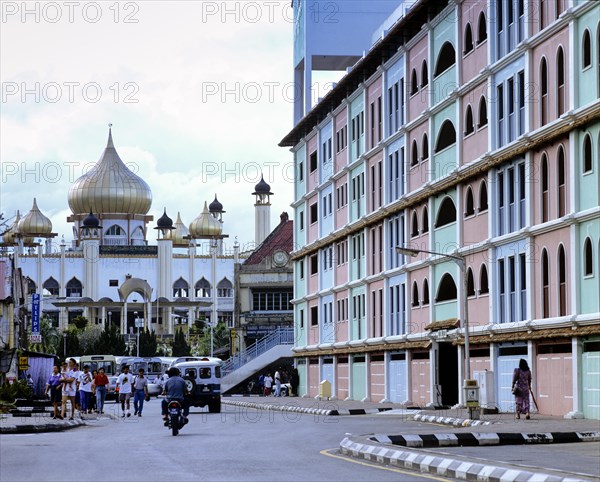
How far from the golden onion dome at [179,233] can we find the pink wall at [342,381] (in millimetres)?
113234

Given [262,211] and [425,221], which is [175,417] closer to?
[425,221]

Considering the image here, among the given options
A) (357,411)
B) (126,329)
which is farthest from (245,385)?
(126,329)

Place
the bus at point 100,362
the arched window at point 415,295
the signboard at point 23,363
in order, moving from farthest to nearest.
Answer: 1. the bus at point 100,362
2. the signboard at point 23,363
3. the arched window at point 415,295

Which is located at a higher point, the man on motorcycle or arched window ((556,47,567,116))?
arched window ((556,47,567,116))

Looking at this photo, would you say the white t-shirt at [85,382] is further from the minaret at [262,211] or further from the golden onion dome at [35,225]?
the golden onion dome at [35,225]

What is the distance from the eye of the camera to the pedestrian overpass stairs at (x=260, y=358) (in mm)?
83750

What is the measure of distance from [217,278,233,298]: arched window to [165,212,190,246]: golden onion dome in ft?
54.1

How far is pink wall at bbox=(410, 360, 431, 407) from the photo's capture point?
50.2m

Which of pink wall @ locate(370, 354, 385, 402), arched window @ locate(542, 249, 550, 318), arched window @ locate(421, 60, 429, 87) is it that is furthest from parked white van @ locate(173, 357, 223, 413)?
arched window @ locate(421, 60, 429, 87)

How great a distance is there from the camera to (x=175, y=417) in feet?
98.8

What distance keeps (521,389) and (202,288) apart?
4971 inches

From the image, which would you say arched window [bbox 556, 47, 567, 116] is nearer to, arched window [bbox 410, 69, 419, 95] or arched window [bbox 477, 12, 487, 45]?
arched window [bbox 477, 12, 487, 45]

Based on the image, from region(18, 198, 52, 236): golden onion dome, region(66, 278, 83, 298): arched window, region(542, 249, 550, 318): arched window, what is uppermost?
region(18, 198, 52, 236): golden onion dome

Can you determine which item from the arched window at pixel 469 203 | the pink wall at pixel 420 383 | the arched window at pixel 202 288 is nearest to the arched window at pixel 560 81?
the arched window at pixel 469 203
